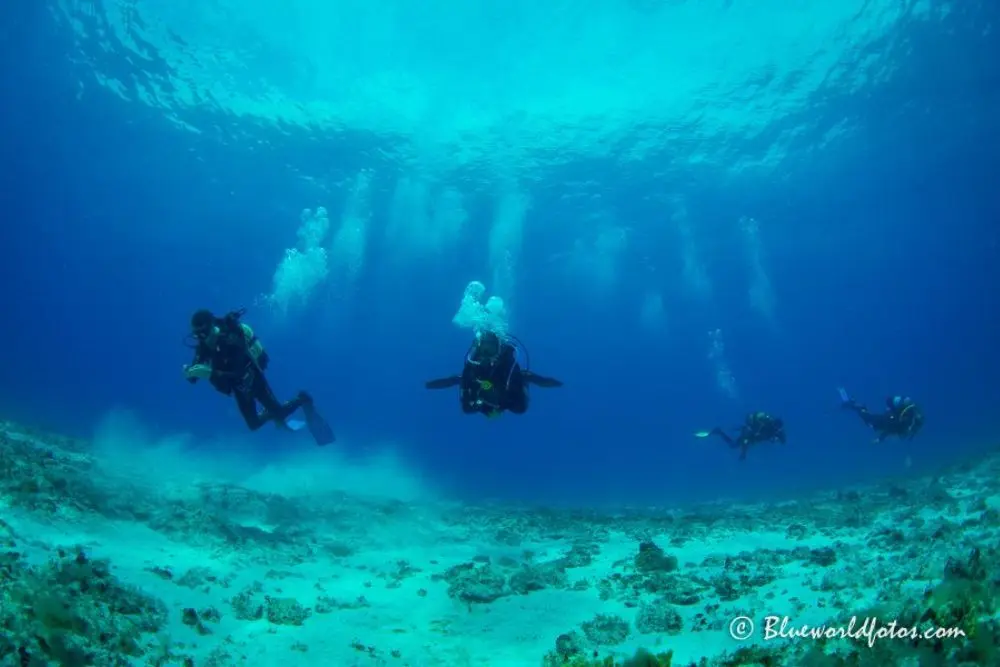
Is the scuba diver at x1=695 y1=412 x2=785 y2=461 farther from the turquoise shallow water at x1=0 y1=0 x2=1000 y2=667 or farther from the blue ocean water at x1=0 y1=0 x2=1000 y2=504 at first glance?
the blue ocean water at x1=0 y1=0 x2=1000 y2=504

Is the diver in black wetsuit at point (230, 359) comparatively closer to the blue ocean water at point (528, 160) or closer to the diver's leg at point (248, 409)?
the diver's leg at point (248, 409)

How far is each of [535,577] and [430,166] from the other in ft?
104

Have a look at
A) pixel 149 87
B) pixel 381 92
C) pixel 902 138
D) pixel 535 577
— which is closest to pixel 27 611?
pixel 535 577

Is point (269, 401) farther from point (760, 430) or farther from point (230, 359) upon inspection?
point (760, 430)

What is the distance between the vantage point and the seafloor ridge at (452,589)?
11.7 feet

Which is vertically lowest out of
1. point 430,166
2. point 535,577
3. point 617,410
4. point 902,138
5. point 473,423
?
point 535,577

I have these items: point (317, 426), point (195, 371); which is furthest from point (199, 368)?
point (317, 426)

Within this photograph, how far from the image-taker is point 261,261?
6281cm

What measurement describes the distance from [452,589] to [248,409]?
5.14 m

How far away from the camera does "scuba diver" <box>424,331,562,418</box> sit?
8.05 metres

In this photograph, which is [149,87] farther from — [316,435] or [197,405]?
[197,405]

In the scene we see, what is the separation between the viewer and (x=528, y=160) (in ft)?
112

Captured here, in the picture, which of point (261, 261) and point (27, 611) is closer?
point (27, 611)

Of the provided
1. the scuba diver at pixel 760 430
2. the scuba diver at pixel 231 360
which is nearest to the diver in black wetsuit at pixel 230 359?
the scuba diver at pixel 231 360
